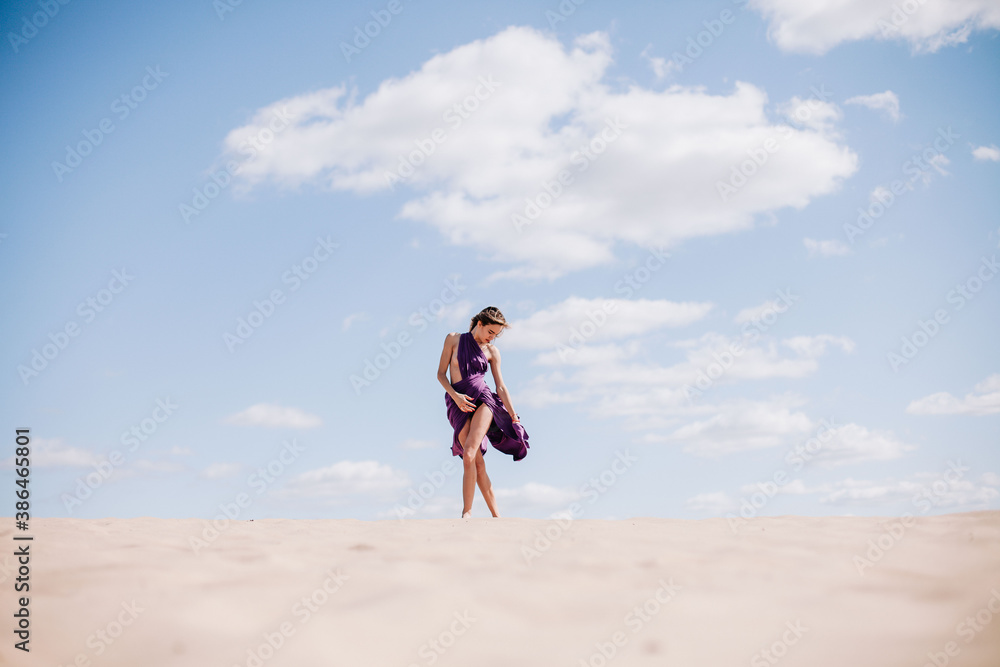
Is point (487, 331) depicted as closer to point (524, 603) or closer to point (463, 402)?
point (463, 402)

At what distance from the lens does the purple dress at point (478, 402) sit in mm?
7316

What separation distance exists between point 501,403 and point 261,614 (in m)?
4.85

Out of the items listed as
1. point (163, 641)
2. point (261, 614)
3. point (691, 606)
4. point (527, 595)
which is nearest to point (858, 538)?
point (691, 606)

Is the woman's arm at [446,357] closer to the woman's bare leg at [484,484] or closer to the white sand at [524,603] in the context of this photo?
the woman's bare leg at [484,484]

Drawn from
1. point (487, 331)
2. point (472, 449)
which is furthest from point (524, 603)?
point (487, 331)

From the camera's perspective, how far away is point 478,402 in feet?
24.0

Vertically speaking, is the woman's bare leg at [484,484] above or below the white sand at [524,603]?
above

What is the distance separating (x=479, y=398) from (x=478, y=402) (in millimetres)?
45

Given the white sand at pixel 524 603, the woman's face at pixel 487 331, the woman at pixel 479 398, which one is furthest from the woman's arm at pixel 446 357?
the white sand at pixel 524 603

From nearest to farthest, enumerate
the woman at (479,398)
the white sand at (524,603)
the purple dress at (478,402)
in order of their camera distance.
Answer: the white sand at (524,603)
the woman at (479,398)
the purple dress at (478,402)

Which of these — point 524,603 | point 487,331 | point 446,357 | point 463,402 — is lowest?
point 524,603

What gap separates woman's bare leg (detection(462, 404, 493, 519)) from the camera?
6914 mm

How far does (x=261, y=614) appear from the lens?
108 inches

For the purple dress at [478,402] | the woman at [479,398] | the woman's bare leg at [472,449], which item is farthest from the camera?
the purple dress at [478,402]
